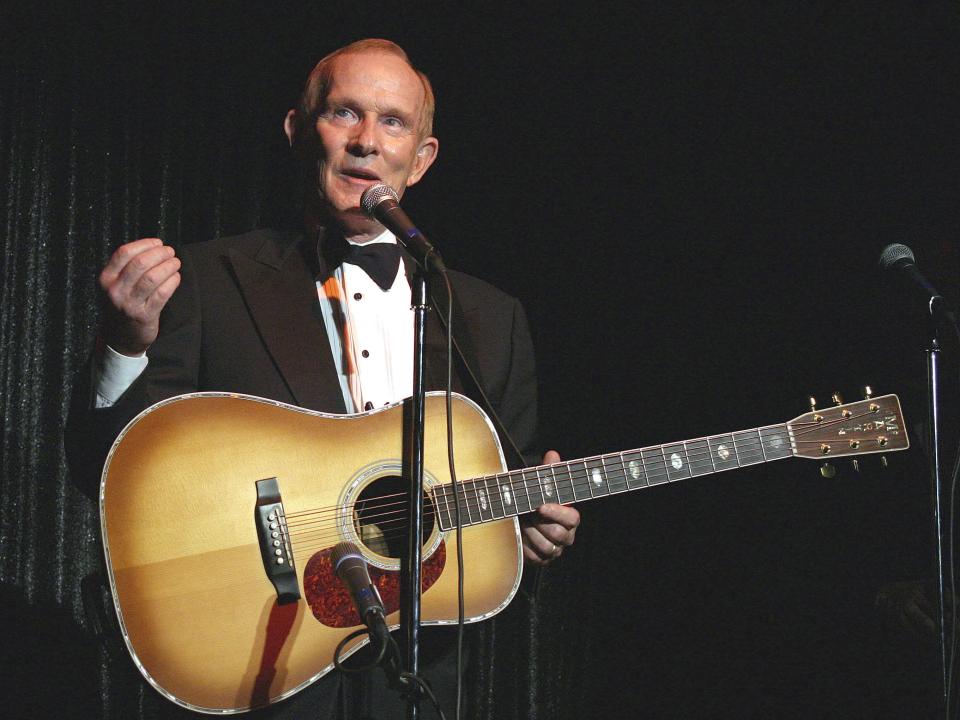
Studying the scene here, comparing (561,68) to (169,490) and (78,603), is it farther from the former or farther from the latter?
(78,603)

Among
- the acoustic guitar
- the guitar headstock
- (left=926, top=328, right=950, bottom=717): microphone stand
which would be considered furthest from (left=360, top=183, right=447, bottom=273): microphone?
(left=926, top=328, right=950, bottom=717): microphone stand

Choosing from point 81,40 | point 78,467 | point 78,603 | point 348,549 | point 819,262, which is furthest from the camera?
point 819,262

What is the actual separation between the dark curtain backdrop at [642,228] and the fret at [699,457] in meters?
1.25

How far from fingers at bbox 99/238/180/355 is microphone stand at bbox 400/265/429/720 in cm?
56

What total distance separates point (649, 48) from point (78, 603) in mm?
3450

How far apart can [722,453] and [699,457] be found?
7 centimetres

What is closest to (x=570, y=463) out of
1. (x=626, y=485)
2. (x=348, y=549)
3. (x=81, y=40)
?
(x=626, y=485)

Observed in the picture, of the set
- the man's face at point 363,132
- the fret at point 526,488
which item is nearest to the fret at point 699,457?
the fret at point 526,488

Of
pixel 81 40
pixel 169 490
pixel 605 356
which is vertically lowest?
pixel 169 490

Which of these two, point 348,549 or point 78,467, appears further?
point 78,467

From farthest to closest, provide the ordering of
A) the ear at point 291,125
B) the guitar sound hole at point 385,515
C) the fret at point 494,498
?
the ear at point 291,125, the fret at point 494,498, the guitar sound hole at point 385,515

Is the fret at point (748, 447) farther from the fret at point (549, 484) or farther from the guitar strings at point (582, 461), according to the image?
the fret at point (549, 484)

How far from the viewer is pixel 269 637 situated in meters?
1.81

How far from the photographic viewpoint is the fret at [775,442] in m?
2.31
